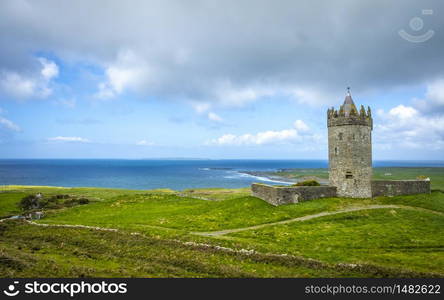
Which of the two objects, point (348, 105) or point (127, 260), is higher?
point (348, 105)

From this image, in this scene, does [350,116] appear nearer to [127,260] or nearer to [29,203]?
[127,260]

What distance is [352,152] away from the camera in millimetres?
34906

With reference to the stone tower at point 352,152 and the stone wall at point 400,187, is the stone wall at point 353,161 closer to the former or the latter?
the stone tower at point 352,152

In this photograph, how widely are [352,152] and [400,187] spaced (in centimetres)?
721

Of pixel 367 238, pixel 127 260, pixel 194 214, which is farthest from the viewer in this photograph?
pixel 194 214

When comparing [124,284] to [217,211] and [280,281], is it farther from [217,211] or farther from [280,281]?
[217,211]

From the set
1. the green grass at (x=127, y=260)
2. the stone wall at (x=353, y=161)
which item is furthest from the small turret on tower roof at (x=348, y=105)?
the green grass at (x=127, y=260)

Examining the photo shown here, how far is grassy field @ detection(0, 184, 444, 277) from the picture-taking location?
17.1 meters

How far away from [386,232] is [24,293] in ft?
83.8

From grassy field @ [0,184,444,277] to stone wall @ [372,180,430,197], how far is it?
1262 mm

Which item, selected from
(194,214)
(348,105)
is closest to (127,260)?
(194,214)

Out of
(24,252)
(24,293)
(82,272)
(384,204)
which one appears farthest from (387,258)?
(24,252)

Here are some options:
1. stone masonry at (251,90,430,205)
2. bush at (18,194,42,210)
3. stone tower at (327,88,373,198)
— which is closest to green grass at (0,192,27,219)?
bush at (18,194,42,210)

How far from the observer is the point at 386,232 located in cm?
2397
